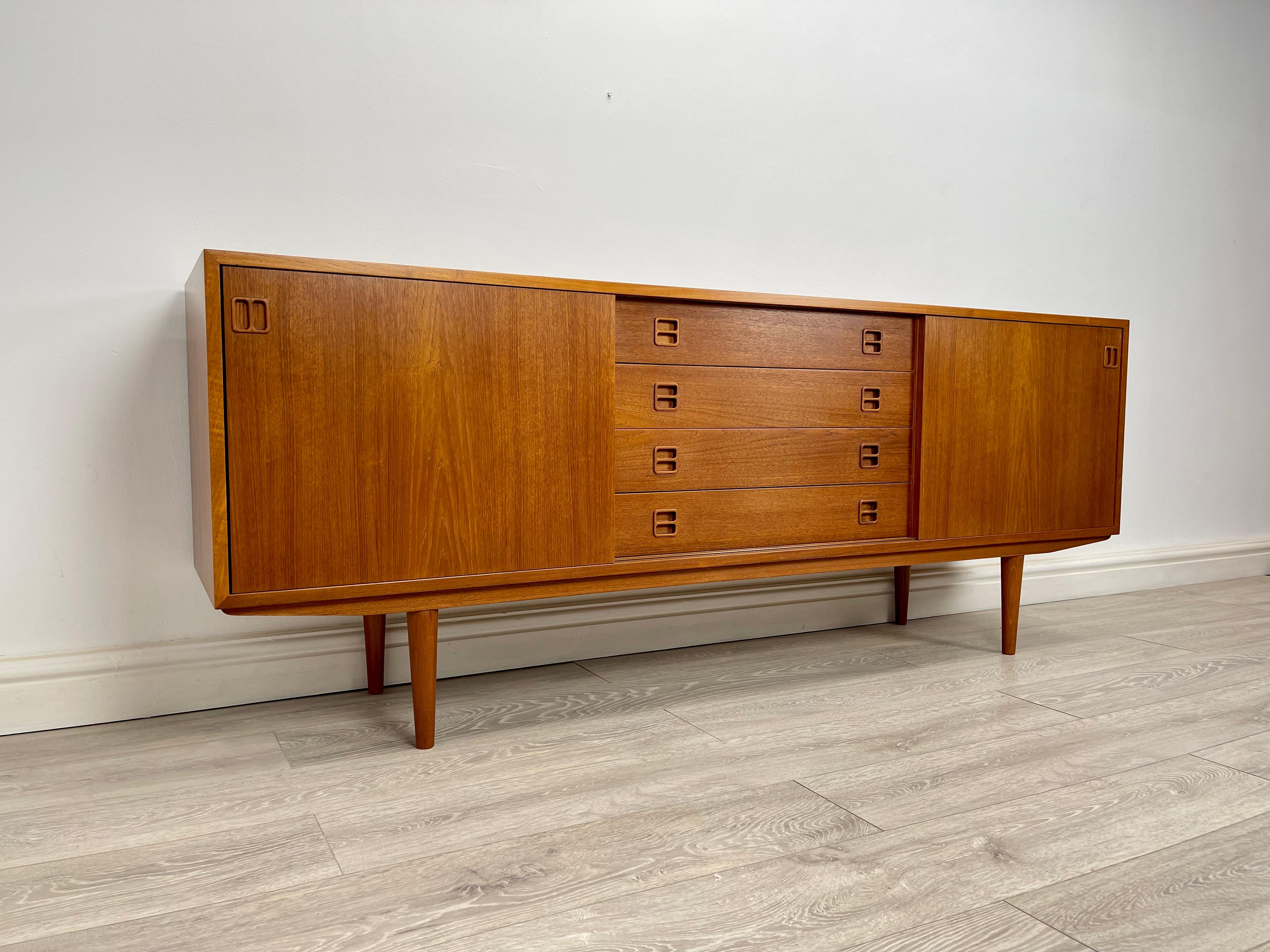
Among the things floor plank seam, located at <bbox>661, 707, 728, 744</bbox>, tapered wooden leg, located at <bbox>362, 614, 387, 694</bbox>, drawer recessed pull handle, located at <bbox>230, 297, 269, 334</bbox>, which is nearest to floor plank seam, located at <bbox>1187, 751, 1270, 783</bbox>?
floor plank seam, located at <bbox>661, 707, 728, 744</bbox>

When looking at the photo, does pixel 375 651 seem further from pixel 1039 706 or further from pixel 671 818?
pixel 1039 706

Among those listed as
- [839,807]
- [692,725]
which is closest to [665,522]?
[692,725]

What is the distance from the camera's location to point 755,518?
1579 millimetres

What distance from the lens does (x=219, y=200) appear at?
59.2 inches

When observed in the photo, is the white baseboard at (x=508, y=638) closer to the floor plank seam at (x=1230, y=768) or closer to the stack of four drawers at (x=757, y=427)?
the stack of four drawers at (x=757, y=427)

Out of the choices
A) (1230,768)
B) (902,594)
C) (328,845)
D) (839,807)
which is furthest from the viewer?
(902,594)

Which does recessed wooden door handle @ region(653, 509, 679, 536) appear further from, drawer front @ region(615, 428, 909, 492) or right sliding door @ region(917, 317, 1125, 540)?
right sliding door @ region(917, 317, 1125, 540)

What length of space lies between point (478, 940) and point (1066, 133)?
103 inches

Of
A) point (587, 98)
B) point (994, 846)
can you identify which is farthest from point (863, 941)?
point (587, 98)

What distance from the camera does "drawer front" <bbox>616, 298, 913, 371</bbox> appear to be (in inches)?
57.9

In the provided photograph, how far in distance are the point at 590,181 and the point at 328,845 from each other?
1.35 meters

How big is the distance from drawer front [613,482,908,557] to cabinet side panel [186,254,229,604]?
600 mm

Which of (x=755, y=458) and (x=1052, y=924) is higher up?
(x=755, y=458)

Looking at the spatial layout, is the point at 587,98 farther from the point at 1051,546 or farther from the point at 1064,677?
the point at 1064,677
